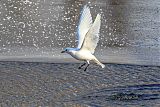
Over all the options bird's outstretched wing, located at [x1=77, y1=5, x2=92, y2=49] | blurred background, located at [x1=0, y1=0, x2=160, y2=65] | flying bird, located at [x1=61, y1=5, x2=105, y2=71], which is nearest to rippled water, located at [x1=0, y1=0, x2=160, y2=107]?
blurred background, located at [x1=0, y1=0, x2=160, y2=65]

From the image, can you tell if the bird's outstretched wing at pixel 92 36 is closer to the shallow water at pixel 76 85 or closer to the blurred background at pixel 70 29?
the shallow water at pixel 76 85

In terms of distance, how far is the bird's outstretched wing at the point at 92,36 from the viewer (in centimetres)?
932

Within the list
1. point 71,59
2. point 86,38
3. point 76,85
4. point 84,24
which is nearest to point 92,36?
point 86,38

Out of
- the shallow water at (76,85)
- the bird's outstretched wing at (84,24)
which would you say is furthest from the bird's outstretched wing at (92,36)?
the shallow water at (76,85)

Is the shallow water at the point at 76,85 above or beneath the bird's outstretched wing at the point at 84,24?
beneath

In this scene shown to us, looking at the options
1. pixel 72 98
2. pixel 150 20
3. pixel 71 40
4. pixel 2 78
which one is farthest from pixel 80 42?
pixel 150 20

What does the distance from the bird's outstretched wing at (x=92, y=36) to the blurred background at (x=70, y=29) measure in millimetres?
4706

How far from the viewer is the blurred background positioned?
1514 cm

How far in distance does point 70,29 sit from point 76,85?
24.9 ft

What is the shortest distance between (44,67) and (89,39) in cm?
408

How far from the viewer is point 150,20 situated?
2130 cm

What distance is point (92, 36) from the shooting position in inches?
370

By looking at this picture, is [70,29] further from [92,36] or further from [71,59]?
[92,36]

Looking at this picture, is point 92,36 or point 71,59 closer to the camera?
point 92,36
